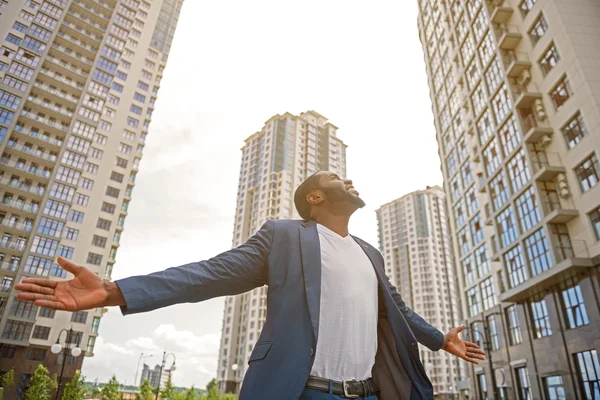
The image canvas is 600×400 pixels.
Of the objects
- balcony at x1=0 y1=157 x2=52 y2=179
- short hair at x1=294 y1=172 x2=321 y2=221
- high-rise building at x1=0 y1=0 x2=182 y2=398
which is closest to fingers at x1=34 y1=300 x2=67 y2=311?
short hair at x1=294 y1=172 x2=321 y2=221

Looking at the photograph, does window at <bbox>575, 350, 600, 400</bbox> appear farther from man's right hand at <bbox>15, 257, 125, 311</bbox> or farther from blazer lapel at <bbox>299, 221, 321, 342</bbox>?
man's right hand at <bbox>15, 257, 125, 311</bbox>

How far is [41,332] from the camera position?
1740 inches

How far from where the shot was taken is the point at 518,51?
2970cm

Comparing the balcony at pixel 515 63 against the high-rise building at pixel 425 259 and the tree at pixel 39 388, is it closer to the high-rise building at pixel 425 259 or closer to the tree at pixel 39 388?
the tree at pixel 39 388

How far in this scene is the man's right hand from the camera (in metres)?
1.93

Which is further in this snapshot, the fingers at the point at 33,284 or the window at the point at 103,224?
the window at the point at 103,224

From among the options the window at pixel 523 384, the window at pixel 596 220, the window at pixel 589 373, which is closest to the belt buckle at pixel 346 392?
the window at pixel 589 373

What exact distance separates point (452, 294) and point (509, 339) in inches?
3288

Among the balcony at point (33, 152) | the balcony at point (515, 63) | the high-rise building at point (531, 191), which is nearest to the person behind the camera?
the high-rise building at point (531, 191)

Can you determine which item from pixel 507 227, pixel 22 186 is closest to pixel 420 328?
pixel 507 227

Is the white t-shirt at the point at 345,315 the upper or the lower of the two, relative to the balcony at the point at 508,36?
lower

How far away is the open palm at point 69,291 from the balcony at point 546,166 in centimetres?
2730

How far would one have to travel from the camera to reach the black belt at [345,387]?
2.25 meters

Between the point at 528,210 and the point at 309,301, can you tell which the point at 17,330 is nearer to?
the point at 528,210
